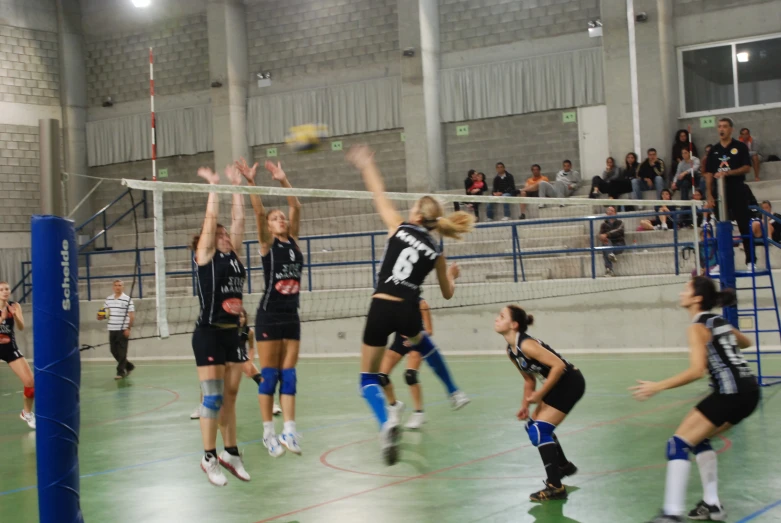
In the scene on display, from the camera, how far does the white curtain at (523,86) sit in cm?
2270

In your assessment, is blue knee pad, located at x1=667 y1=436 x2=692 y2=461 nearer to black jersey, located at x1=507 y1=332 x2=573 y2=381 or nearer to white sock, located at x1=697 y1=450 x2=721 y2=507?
white sock, located at x1=697 y1=450 x2=721 y2=507

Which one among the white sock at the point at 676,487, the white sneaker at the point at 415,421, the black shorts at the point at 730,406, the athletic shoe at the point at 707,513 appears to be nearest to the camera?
the white sock at the point at 676,487

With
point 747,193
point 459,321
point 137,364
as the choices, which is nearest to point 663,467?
point 747,193

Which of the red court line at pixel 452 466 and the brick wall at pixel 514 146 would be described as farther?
the brick wall at pixel 514 146

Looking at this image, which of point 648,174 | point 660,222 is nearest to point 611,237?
point 660,222

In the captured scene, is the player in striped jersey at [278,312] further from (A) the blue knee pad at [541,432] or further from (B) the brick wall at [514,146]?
(B) the brick wall at [514,146]

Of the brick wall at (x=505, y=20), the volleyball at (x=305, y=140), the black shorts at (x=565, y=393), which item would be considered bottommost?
the black shorts at (x=565, y=393)

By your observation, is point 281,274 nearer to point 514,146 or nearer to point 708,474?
point 708,474

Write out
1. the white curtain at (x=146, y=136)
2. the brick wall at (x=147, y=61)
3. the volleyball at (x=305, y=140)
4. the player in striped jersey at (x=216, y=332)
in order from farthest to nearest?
the brick wall at (x=147, y=61) → the white curtain at (x=146, y=136) → the volleyball at (x=305, y=140) → the player in striped jersey at (x=216, y=332)

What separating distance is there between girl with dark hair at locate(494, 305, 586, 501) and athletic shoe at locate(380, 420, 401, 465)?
3.47 ft

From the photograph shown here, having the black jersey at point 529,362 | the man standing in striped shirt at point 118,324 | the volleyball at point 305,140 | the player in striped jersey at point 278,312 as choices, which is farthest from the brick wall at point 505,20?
the black jersey at point 529,362

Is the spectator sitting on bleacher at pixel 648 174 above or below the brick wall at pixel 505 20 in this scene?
below

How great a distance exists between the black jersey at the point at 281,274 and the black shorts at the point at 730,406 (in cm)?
327

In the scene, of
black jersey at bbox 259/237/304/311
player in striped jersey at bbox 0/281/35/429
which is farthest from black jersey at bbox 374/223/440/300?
player in striped jersey at bbox 0/281/35/429
